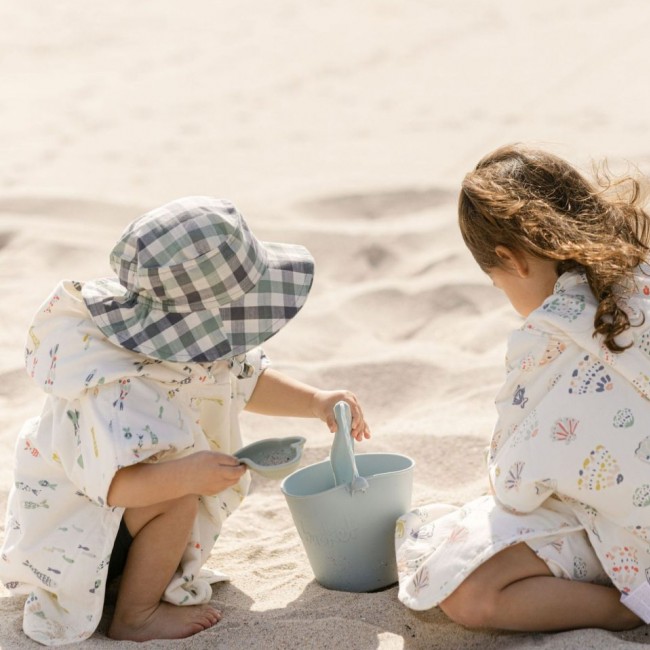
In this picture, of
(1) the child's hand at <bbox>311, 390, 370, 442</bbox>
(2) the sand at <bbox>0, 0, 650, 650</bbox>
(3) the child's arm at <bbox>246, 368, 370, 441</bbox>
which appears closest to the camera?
(1) the child's hand at <bbox>311, 390, 370, 442</bbox>

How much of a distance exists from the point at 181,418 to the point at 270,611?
43cm

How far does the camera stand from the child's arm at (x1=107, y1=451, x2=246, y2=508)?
1.96 meters

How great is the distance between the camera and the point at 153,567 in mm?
2080

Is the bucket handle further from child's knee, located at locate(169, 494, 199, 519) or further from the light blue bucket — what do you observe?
child's knee, located at locate(169, 494, 199, 519)

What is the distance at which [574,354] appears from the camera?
1.94m

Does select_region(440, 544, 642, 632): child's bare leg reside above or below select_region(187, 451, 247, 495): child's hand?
below

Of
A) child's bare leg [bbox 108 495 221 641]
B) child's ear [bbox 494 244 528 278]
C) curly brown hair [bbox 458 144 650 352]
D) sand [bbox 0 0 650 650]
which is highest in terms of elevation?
curly brown hair [bbox 458 144 650 352]

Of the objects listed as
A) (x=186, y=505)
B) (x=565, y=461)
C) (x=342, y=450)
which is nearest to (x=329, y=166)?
(x=342, y=450)

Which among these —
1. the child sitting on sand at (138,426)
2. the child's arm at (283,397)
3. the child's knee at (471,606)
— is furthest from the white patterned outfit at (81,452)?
the child's knee at (471,606)

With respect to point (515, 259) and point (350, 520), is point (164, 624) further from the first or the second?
point (515, 259)

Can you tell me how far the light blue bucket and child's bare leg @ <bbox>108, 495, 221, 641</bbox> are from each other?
23cm

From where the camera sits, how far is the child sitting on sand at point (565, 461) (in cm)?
189

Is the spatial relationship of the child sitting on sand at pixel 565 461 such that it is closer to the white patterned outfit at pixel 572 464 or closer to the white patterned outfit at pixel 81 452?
the white patterned outfit at pixel 572 464

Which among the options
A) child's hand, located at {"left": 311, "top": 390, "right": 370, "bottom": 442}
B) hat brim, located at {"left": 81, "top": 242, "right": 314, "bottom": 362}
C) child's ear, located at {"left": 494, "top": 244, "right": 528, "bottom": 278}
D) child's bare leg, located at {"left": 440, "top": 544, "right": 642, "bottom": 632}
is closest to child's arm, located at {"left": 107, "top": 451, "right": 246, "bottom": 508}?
hat brim, located at {"left": 81, "top": 242, "right": 314, "bottom": 362}
